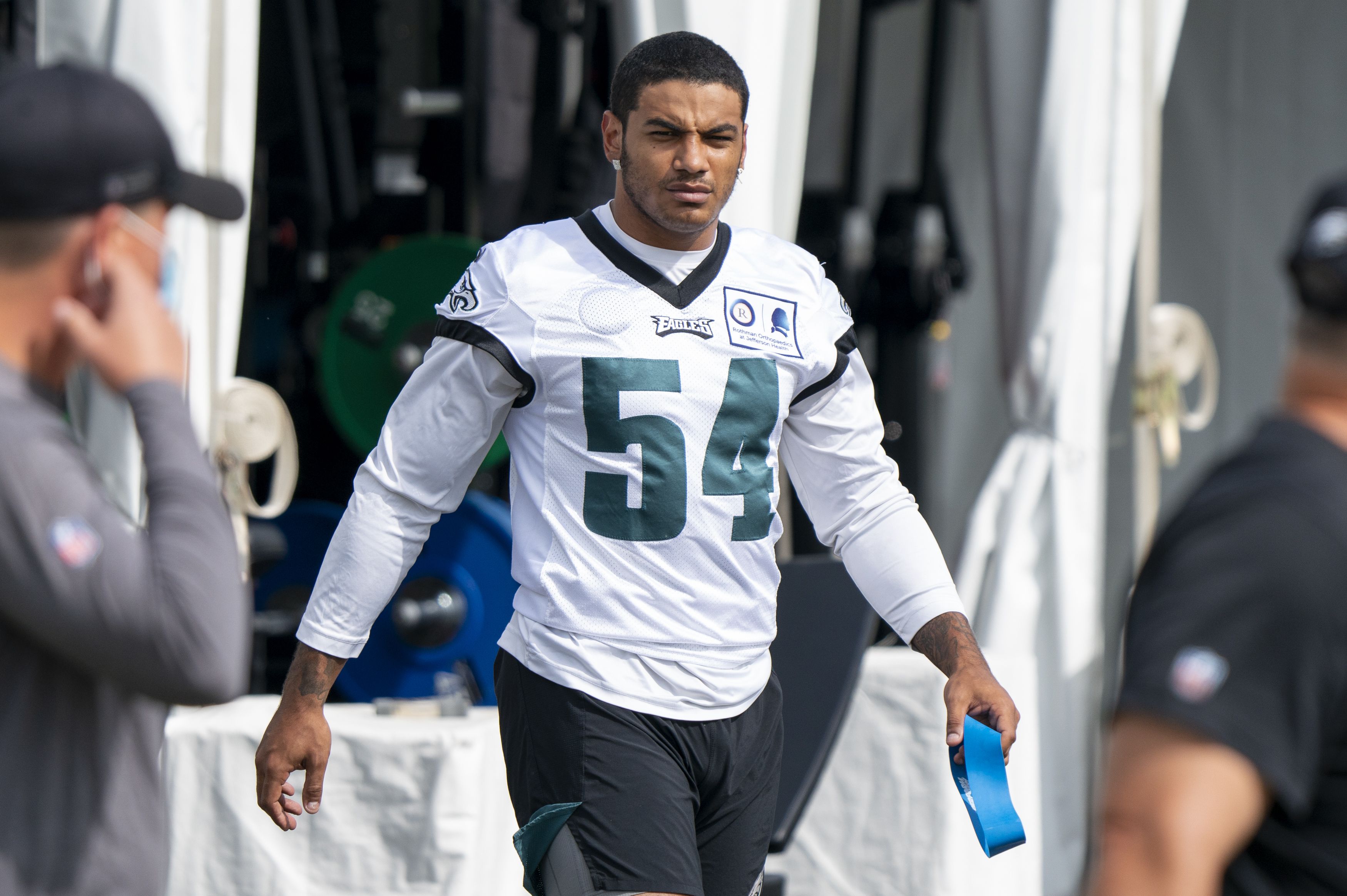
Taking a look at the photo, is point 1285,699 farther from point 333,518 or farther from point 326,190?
point 326,190

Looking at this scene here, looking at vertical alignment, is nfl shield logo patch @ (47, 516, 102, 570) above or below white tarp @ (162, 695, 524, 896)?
above

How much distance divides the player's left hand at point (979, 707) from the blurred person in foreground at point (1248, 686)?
0.99 m

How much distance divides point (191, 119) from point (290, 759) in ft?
6.10

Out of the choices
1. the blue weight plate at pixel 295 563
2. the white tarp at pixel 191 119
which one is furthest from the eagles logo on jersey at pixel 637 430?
the blue weight plate at pixel 295 563

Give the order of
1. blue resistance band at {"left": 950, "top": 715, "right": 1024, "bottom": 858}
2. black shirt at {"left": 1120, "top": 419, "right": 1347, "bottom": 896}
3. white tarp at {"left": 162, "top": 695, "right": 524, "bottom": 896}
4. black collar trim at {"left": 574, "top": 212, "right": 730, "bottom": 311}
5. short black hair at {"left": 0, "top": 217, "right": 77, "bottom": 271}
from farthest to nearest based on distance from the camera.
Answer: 1. white tarp at {"left": 162, "top": 695, "right": 524, "bottom": 896}
2. black collar trim at {"left": 574, "top": 212, "right": 730, "bottom": 311}
3. blue resistance band at {"left": 950, "top": 715, "right": 1024, "bottom": 858}
4. short black hair at {"left": 0, "top": 217, "right": 77, "bottom": 271}
5. black shirt at {"left": 1120, "top": 419, "right": 1347, "bottom": 896}

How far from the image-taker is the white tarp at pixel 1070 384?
3.76 metres

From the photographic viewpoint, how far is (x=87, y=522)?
1140 millimetres

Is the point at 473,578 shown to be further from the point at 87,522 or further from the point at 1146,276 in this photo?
the point at 87,522

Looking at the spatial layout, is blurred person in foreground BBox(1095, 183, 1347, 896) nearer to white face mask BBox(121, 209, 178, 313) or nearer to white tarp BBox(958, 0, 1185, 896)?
white face mask BBox(121, 209, 178, 313)

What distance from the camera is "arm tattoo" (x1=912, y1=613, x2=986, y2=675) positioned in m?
2.33

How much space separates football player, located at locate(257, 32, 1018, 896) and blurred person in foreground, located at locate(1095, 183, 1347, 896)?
102 cm

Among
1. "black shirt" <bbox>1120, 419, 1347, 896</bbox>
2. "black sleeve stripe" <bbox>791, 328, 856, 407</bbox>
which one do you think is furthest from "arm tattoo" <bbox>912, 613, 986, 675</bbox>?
"black shirt" <bbox>1120, 419, 1347, 896</bbox>

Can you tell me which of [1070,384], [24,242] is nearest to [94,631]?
[24,242]

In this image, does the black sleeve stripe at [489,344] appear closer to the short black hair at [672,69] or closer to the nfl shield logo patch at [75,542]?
the short black hair at [672,69]
